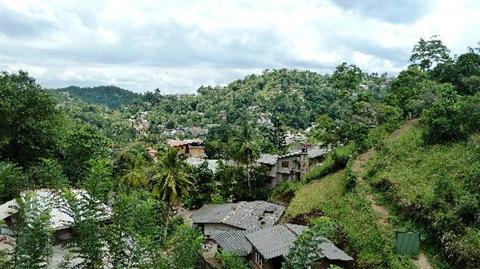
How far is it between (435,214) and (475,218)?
2.09 metres

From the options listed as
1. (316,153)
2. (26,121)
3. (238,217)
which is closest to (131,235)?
(238,217)

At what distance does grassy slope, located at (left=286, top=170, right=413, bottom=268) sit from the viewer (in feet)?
84.3

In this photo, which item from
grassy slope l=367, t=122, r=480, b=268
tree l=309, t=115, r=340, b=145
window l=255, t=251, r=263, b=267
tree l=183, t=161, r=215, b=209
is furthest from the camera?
tree l=183, t=161, r=215, b=209

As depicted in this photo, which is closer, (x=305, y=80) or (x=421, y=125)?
(x=421, y=125)

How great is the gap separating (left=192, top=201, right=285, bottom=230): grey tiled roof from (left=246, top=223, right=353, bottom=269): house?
829 centimetres

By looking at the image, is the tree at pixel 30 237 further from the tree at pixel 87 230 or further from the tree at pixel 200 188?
the tree at pixel 200 188

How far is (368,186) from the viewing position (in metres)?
33.9

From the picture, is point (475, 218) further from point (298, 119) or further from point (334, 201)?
point (298, 119)

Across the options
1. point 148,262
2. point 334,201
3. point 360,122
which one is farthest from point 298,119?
point 148,262

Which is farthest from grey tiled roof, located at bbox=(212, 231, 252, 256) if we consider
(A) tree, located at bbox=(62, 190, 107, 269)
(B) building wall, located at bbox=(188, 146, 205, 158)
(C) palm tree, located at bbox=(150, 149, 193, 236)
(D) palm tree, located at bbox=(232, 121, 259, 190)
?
(B) building wall, located at bbox=(188, 146, 205, 158)

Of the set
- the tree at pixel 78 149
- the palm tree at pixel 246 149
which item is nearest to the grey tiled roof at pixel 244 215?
the palm tree at pixel 246 149

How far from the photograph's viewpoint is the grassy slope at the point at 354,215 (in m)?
25.7

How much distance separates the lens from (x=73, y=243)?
8273 mm

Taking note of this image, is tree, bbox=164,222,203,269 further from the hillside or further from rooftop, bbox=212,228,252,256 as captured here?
rooftop, bbox=212,228,252,256
